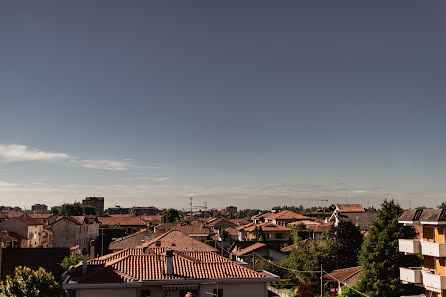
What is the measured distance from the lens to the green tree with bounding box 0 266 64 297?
21.7 m

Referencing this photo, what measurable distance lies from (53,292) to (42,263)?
29.2 meters

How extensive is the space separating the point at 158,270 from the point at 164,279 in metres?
1.60

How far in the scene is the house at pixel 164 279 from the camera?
26.8 metres

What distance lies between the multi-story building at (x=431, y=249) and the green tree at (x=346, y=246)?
86.4 ft

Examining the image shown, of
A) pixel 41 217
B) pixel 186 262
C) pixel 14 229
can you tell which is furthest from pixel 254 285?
pixel 41 217

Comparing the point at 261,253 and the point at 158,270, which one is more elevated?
the point at 158,270

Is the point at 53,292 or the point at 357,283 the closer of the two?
the point at 53,292

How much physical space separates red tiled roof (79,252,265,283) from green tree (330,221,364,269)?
2959 cm

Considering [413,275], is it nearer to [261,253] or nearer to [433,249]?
[433,249]

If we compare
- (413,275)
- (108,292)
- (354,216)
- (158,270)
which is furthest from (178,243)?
(354,216)

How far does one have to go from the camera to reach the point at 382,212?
141ft

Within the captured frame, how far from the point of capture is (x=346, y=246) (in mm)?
56250

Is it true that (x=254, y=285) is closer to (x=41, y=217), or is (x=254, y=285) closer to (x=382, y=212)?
(x=382, y=212)

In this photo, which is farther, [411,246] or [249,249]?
[249,249]
